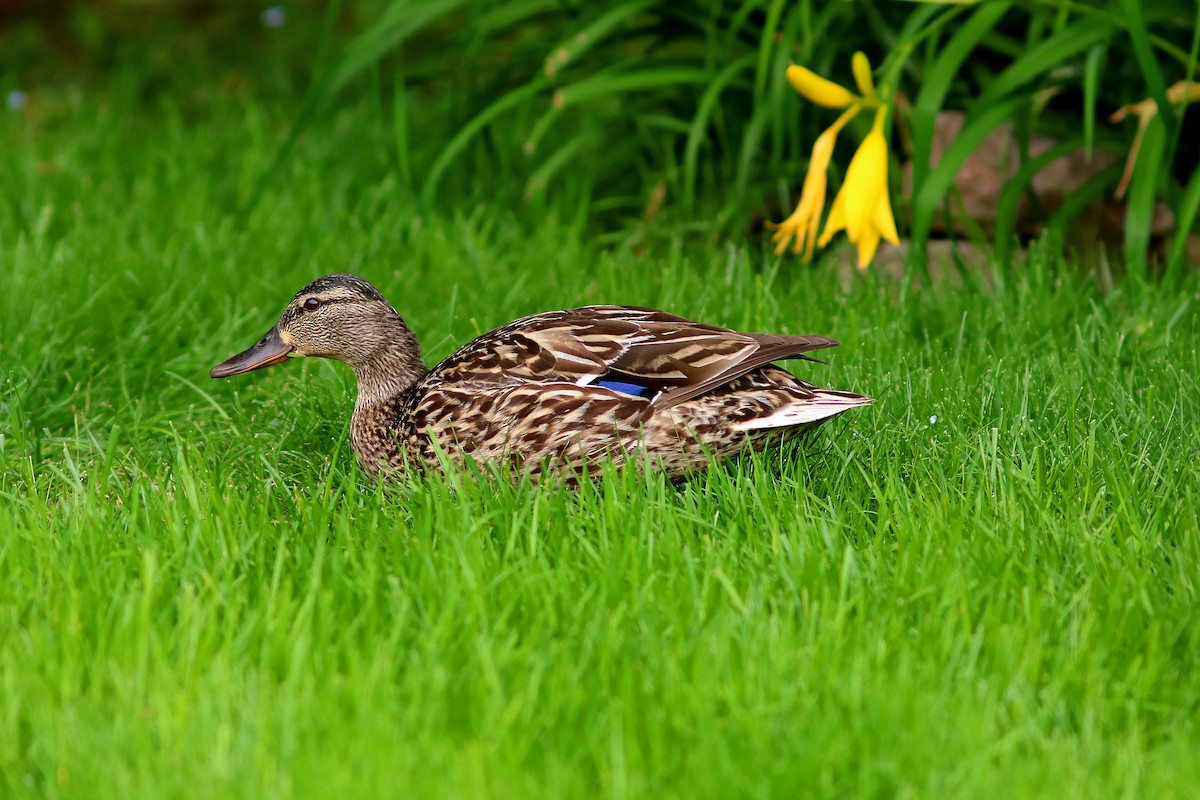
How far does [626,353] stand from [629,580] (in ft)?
2.46

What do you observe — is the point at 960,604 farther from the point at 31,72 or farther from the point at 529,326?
the point at 31,72

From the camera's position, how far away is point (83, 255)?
17.3 feet

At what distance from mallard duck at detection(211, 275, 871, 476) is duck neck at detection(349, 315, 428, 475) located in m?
0.01

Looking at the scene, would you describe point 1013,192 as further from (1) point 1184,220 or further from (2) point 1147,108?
(1) point 1184,220

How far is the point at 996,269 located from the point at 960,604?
231 centimetres

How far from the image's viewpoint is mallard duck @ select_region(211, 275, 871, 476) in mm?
3469

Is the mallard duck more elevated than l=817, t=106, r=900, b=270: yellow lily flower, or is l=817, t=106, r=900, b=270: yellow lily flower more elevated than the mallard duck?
l=817, t=106, r=900, b=270: yellow lily flower

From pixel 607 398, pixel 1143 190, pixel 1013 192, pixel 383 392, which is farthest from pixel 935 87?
pixel 383 392

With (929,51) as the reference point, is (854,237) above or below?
below

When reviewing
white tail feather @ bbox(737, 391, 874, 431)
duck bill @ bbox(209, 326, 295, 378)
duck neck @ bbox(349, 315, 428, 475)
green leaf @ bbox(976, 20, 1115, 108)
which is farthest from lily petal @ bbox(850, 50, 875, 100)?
duck bill @ bbox(209, 326, 295, 378)

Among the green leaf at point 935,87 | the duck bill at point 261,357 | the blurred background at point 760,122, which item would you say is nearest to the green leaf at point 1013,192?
the blurred background at point 760,122

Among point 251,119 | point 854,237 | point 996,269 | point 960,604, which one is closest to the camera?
point 960,604

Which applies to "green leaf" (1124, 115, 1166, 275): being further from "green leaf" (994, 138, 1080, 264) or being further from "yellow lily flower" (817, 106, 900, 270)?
"yellow lily flower" (817, 106, 900, 270)

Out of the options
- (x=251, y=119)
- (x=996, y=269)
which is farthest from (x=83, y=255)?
(x=996, y=269)
